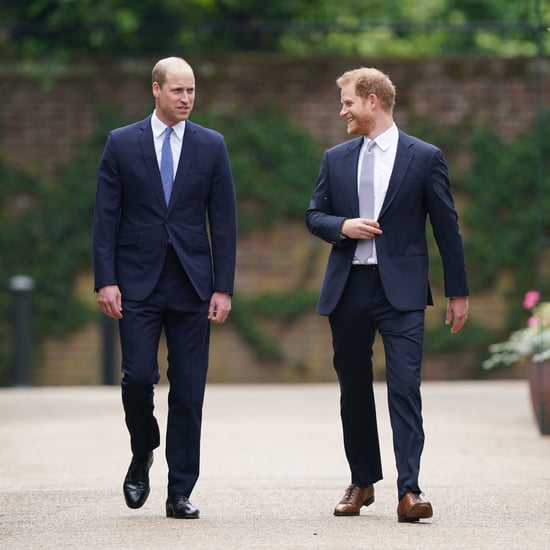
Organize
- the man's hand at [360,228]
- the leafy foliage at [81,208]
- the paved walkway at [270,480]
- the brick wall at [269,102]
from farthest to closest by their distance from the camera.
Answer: the brick wall at [269,102]
the leafy foliage at [81,208]
the man's hand at [360,228]
the paved walkway at [270,480]

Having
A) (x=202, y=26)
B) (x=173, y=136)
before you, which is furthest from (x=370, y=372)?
(x=202, y=26)

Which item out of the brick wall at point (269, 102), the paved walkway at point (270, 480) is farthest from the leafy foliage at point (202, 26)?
the paved walkway at point (270, 480)

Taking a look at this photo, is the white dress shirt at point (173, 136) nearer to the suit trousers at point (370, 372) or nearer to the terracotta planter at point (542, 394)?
the suit trousers at point (370, 372)

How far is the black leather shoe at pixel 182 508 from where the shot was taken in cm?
661

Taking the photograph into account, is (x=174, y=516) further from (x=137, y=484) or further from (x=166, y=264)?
(x=166, y=264)

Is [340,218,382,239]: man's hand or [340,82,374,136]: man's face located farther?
[340,82,374,136]: man's face

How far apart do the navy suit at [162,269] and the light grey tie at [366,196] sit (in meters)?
0.54

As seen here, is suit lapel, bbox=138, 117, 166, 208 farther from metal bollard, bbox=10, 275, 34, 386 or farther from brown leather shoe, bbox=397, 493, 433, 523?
metal bollard, bbox=10, 275, 34, 386

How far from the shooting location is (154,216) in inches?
263

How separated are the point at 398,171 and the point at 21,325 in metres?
9.04

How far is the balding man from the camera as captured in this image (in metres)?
6.61

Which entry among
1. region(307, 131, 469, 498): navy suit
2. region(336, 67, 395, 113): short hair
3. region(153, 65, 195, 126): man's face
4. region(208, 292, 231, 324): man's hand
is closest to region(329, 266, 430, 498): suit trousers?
region(307, 131, 469, 498): navy suit

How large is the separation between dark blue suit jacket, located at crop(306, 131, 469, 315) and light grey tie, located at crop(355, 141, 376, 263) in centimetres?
3

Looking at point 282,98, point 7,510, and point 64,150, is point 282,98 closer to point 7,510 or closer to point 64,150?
point 64,150
